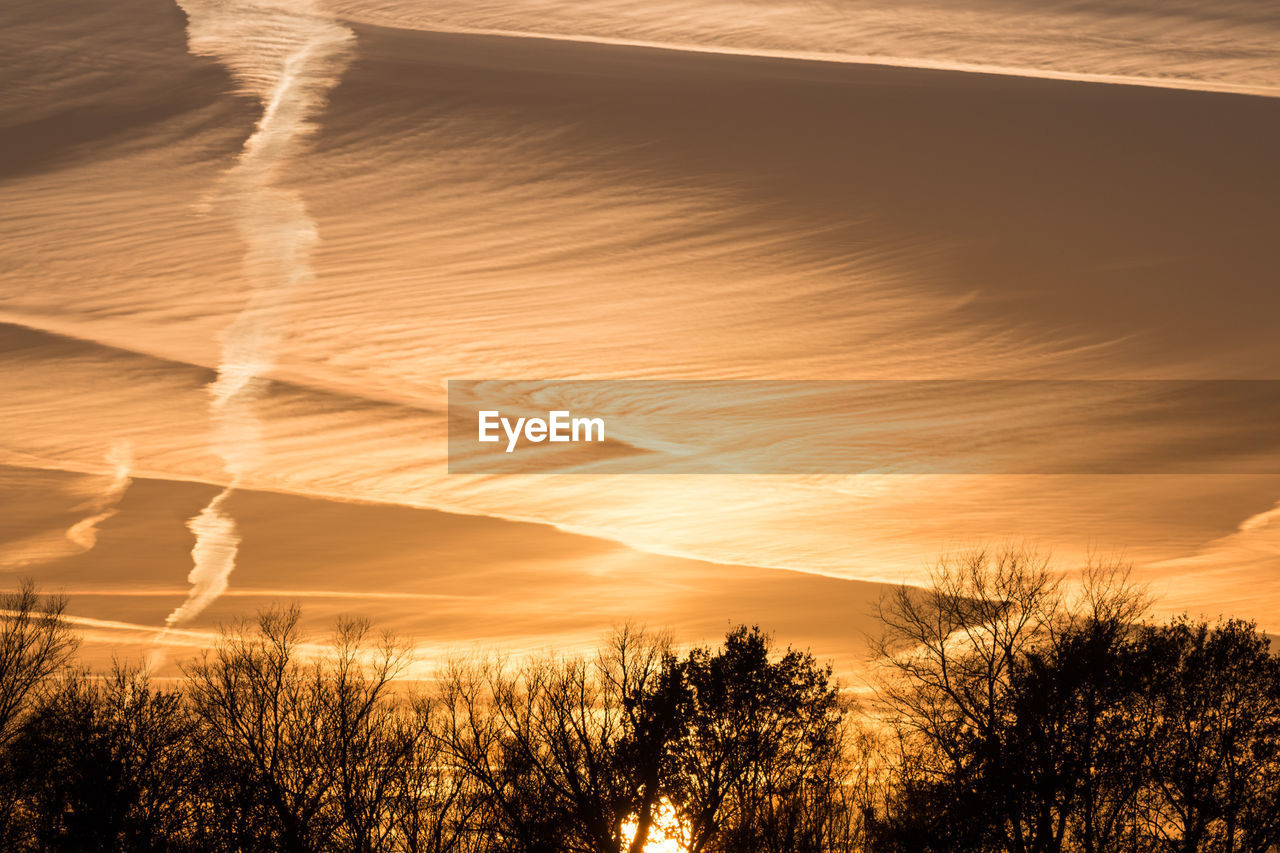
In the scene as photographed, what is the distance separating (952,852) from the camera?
99.4ft

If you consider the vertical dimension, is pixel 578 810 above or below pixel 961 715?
below

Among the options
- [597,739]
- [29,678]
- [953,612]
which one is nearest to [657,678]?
[597,739]

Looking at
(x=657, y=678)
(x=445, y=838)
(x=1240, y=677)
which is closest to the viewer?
(x=1240, y=677)


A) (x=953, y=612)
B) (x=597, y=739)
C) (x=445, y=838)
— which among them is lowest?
(x=445, y=838)

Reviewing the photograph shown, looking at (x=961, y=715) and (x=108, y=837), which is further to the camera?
(x=108, y=837)

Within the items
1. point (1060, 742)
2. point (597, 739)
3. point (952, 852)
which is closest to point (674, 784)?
point (597, 739)

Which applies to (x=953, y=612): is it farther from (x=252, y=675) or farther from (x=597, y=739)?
(x=252, y=675)

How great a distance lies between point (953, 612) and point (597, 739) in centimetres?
1022

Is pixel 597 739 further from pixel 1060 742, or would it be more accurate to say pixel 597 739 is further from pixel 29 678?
pixel 29 678

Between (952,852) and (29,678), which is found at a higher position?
(29,678)

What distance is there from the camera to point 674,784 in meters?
35.1

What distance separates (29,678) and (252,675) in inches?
257

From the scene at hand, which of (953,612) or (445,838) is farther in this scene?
(445,838)

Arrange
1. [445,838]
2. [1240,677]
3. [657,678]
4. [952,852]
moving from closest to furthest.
A: 1. [952,852]
2. [1240,677]
3. [657,678]
4. [445,838]
